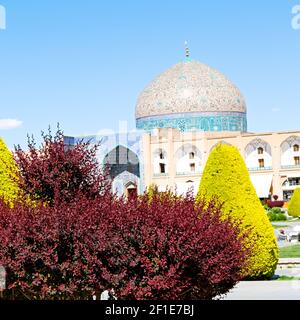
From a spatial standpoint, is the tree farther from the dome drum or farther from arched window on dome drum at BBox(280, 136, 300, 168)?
the dome drum

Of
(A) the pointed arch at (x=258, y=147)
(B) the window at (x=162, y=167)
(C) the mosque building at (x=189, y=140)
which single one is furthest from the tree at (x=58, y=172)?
(B) the window at (x=162, y=167)

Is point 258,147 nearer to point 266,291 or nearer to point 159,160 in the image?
point 159,160

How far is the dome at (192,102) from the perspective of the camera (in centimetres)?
4719

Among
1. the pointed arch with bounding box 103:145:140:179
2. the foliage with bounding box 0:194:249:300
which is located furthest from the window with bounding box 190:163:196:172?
the foliage with bounding box 0:194:249:300

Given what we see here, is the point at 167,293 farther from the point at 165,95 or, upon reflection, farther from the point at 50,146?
the point at 165,95

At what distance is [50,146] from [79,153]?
11.8 inches

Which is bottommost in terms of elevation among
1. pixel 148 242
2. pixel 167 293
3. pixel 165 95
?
pixel 167 293

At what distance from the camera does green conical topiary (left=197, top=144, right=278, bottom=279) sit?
939 centimetres

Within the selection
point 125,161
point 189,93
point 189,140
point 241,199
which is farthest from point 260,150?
point 241,199

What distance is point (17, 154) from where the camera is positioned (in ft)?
24.4

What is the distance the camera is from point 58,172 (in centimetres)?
721

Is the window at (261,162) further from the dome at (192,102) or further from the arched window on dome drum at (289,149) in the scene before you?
the dome at (192,102)
